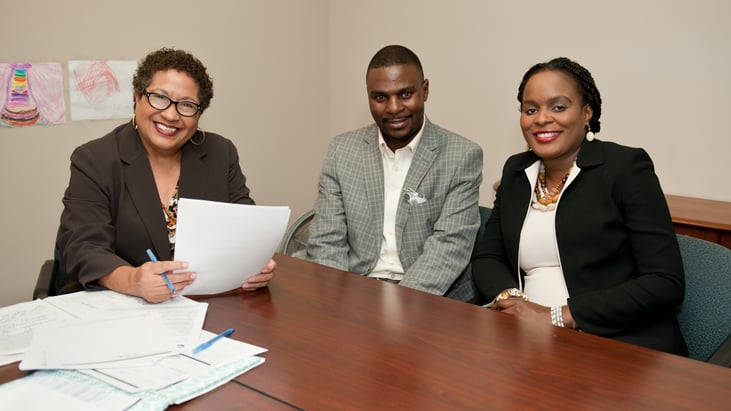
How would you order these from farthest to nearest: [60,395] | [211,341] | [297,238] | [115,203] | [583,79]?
[297,238]
[583,79]
[115,203]
[211,341]
[60,395]

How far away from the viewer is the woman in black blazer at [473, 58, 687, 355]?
1821 mm

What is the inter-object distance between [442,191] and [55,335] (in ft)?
5.06

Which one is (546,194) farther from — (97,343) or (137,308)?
(97,343)

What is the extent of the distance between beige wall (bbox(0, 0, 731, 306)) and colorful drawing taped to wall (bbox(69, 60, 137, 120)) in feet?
0.16

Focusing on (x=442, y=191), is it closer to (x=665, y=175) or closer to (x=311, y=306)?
(x=311, y=306)

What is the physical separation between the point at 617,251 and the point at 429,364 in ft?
3.11

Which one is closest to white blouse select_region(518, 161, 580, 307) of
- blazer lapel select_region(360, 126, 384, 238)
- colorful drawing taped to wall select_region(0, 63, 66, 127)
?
blazer lapel select_region(360, 126, 384, 238)

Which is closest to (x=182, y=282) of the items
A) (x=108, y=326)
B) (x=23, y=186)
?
(x=108, y=326)

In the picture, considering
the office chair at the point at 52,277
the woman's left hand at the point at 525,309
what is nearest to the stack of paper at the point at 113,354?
the office chair at the point at 52,277

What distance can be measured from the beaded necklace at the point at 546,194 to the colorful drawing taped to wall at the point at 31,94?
7.46 feet

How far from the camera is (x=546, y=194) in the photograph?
211 centimetres

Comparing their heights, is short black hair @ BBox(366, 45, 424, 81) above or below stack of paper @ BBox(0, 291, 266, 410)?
above

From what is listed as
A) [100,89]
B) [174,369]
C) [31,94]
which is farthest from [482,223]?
[31,94]

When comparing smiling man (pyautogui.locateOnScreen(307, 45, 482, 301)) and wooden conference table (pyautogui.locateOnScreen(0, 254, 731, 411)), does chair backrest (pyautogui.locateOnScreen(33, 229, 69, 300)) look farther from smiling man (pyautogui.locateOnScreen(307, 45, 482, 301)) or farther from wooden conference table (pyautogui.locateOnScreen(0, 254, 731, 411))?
smiling man (pyautogui.locateOnScreen(307, 45, 482, 301))
